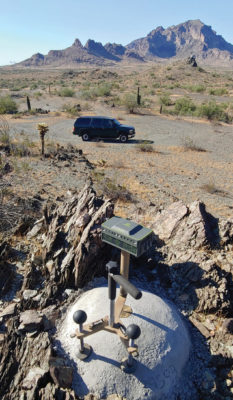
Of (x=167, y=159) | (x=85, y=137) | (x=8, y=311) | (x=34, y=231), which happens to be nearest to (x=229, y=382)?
(x=8, y=311)

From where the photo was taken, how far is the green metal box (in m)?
3.12

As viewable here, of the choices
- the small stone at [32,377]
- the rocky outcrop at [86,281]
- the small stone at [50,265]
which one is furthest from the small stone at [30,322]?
the small stone at [50,265]

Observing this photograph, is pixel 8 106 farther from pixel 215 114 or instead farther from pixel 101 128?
pixel 215 114

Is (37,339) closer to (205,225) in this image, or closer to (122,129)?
(205,225)

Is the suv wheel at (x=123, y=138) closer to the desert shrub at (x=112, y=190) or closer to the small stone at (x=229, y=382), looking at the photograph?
the desert shrub at (x=112, y=190)

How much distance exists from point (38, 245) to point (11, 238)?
0.89 meters

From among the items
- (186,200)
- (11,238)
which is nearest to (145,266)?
(11,238)

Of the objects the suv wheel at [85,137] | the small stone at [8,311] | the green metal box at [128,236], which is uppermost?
the green metal box at [128,236]

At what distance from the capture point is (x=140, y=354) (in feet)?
11.5

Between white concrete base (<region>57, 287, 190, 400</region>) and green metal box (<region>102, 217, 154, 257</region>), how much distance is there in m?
1.23

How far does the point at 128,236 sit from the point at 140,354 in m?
1.62

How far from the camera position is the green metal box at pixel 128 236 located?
A: 10.2 feet

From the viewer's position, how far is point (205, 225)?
Result: 5.62 metres

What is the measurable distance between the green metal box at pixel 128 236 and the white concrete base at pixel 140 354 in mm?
1234
